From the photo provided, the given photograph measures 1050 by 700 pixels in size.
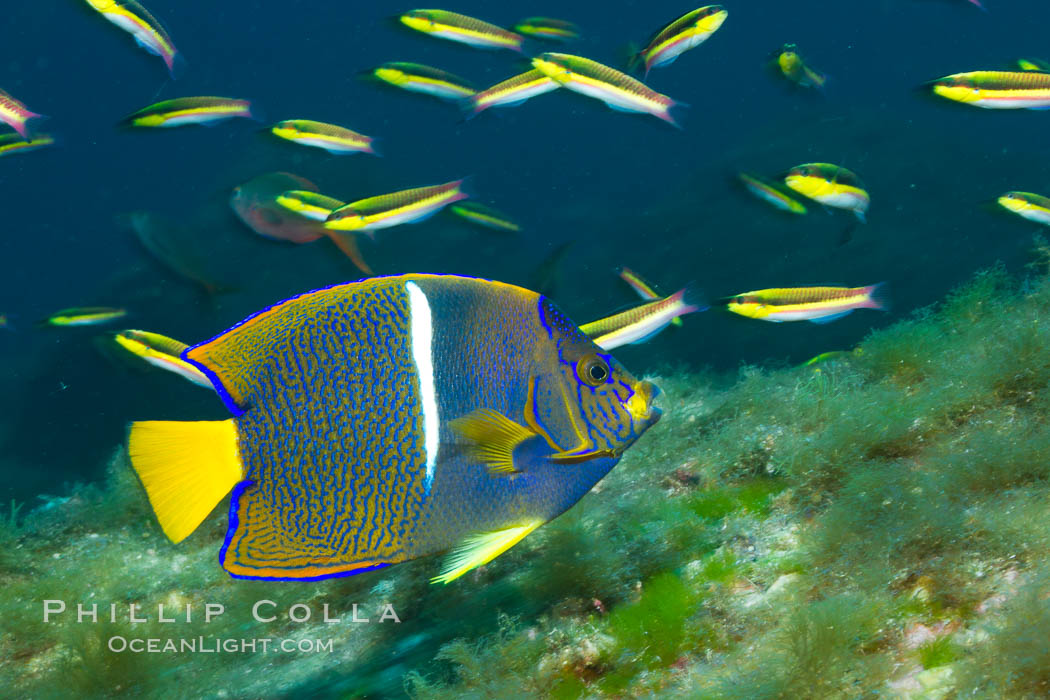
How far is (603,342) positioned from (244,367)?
11.1ft

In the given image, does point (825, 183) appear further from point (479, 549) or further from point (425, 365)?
point (479, 549)

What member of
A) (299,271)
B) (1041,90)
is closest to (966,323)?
(1041,90)

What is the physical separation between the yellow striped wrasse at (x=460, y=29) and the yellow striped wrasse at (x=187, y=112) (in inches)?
69.4

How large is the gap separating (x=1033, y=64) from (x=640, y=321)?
4.58 meters

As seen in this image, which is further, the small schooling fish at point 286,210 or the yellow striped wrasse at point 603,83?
the small schooling fish at point 286,210

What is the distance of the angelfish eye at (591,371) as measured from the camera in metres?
1.45

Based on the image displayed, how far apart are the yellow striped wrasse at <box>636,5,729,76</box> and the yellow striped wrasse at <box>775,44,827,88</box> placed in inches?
33.9

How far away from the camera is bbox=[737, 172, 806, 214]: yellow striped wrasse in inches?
218

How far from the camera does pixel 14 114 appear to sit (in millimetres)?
4660

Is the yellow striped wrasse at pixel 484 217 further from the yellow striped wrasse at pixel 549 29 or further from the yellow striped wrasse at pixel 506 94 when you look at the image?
the yellow striped wrasse at pixel 549 29

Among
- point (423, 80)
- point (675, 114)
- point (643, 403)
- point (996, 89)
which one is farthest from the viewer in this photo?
point (423, 80)

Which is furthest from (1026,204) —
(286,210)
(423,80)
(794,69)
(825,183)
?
(286,210)

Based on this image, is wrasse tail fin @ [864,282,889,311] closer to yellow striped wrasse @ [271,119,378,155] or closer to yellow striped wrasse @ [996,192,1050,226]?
yellow striped wrasse @ [996,192,1050,226]

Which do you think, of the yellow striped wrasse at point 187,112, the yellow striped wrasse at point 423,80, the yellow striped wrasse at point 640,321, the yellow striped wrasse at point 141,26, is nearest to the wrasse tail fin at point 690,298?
the yellow striped wrasse at point 640,321
